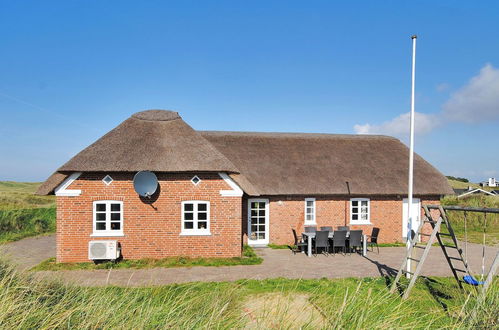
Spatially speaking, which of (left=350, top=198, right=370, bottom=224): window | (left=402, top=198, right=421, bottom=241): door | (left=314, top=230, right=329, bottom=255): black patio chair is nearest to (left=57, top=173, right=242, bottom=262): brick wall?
(left=314, top=230, right=329, bottom=255): black patio chair

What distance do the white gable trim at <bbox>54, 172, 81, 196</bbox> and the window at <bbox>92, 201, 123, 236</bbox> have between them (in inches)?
31.4

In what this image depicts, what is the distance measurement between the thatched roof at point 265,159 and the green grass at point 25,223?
807 centimetres

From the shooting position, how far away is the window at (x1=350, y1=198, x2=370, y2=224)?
16109 mm

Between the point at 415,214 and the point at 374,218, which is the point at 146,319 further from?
the point at 415,214

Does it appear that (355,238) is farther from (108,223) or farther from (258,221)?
(108,223)

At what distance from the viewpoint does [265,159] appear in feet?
54.9

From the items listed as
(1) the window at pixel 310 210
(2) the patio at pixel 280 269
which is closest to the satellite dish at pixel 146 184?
(2) the patio at pixel 280 269

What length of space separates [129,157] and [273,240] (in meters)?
7.45

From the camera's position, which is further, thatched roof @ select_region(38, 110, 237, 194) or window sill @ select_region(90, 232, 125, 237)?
window sill @ select_region(90, 232, 125, 237)

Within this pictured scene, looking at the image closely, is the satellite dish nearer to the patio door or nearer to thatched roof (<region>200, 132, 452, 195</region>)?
thatched roof (<region>200, 132, 452, 195</region>)

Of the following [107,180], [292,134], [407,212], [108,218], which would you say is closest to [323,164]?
[292,134]

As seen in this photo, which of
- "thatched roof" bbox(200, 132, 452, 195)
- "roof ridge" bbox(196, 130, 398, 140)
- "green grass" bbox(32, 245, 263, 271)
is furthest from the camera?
"roof ridge" bbox(196, 130, 398, 140)

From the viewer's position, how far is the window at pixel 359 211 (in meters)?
16.1

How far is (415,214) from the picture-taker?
1653 cm
